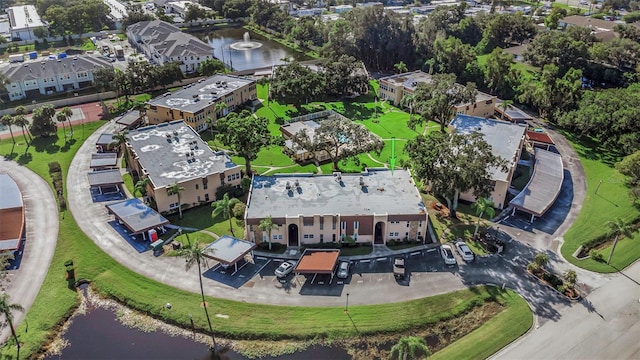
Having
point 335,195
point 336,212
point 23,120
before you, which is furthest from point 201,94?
point 336,212

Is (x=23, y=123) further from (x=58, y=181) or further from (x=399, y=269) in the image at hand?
(x=399, y=269)

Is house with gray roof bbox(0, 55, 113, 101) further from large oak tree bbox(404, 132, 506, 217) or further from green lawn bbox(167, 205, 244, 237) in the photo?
large oak tree bbox(404, 132, 506, 217)

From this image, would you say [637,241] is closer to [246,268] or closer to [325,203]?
[325,203]

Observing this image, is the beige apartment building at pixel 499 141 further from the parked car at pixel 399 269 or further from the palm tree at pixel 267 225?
the palm tree at pixel 267 225

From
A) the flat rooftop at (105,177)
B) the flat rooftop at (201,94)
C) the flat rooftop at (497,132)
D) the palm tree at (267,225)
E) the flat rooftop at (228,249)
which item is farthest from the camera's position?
the flat rooftop at (201,94)

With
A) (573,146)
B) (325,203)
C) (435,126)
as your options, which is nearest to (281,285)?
(325,203)

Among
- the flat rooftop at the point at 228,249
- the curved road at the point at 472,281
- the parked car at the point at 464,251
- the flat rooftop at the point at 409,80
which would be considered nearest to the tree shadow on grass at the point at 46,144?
the curved road at the point at 472,281
